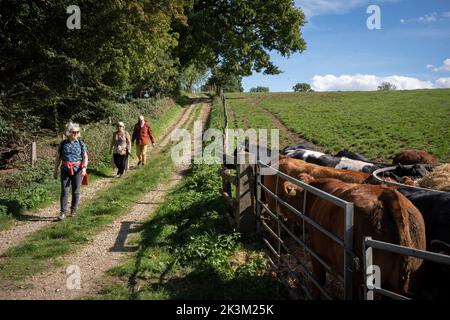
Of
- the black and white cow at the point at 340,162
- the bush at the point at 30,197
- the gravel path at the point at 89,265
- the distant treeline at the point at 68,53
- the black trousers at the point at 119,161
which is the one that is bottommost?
the gravel path at the point at 89,265

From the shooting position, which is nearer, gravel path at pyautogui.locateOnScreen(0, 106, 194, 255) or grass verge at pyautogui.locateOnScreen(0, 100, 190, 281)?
grass verge at pyautogui.locateOnScreen(0, 100, 190, 281)

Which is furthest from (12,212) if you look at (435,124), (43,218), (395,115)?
(395,115)

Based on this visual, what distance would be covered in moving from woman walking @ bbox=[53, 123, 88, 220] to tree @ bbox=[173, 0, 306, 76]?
24.4 metres

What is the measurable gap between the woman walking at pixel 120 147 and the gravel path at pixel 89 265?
13.8 ft

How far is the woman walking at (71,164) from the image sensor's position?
8555 mm

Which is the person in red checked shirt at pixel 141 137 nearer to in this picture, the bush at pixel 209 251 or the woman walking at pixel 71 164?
the woman walking at pixel 71 164

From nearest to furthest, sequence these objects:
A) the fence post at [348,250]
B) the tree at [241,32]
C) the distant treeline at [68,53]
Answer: the fence post at [348,250] < the distant treeline at [68,53] < the tree at [241,32]

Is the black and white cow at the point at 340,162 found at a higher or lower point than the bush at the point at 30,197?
higher

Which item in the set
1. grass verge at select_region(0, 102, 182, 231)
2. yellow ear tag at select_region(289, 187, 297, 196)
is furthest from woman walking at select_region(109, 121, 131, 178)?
yellow ear tag at select_region(289, 187, 297, 196)

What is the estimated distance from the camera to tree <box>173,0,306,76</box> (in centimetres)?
3244

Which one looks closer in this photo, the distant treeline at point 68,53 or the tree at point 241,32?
the distant treeline at point 68,53

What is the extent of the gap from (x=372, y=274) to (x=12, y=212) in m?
7.80

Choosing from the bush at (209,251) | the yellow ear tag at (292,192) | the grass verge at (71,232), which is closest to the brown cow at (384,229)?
the yellow ear tag at (292,192)

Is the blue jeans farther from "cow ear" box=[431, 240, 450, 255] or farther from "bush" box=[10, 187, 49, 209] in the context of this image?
"cow ear" box=[431, 240, 450, 255]
